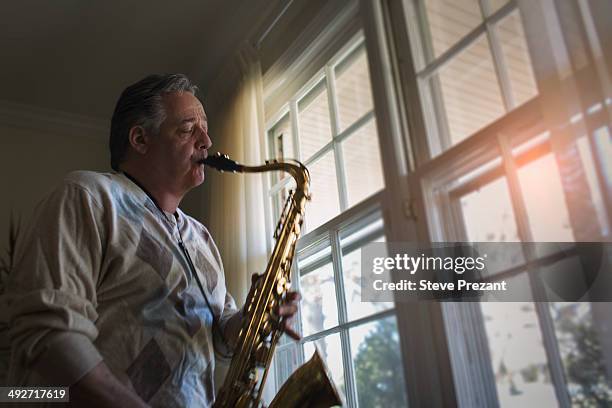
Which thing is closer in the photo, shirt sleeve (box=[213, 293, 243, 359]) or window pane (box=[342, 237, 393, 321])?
shirt sleeve (box=[213, 293, 243, 359])

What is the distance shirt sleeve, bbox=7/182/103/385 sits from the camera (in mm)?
1009

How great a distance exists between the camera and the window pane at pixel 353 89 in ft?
6.98

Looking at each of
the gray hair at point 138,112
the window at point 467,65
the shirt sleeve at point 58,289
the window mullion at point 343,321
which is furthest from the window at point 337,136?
the shirt sleeve at point 58,289

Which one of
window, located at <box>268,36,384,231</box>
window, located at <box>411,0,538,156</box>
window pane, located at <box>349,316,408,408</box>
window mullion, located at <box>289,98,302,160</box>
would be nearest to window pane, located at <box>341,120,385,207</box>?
window, located at <box>268,36,384,231</box>

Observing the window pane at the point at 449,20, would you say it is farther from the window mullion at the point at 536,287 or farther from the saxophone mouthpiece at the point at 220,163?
the saxophone mouthpiece at the point at 220,163

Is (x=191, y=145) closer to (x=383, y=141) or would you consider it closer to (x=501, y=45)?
(x=383, y=141)

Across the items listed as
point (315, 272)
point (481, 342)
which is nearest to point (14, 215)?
point (315, 272)

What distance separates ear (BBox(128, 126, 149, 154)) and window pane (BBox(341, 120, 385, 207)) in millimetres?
832

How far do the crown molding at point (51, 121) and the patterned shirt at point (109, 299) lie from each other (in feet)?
8.90

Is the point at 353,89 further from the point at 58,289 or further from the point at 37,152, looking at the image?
the point at 37,152

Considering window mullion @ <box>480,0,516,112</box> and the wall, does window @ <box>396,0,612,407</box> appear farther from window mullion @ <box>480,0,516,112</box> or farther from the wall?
the wall

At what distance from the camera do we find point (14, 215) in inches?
138

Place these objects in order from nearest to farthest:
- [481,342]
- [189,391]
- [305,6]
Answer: [189,391], [481,342], [305,6]

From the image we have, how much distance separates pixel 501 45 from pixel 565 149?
554 mm
